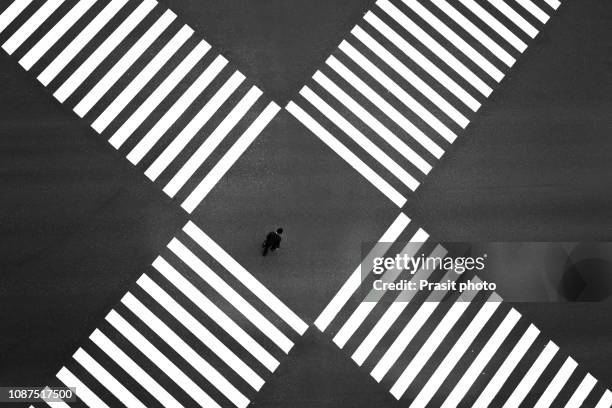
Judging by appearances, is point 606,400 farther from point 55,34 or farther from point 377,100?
point 55,34

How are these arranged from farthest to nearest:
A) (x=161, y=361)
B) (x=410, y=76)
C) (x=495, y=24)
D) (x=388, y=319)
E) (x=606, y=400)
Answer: (x=495, y=24), (x=410, y=76), (x=388, y=319), (x=606, y=400), (x=161, y=361)

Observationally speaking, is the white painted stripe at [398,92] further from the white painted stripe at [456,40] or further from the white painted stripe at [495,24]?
the white painted stripe at [495,24]

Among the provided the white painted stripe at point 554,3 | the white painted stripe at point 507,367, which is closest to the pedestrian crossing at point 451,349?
the white painted stripe at point 507,367

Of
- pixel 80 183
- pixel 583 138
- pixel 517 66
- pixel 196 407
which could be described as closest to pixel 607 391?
pixel 583 138

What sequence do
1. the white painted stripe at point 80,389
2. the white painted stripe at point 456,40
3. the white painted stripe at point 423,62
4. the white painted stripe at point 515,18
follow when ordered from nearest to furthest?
1. the white painted stripe at point 80,389
2. the white painted stripe at point 423,62
3. the white painted stripe at point 456,40
4. the white painted stripe at point 515,18

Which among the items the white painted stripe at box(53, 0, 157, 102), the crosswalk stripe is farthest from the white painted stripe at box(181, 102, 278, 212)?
the crosswalk stripe

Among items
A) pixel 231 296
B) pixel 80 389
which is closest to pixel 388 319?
pixel 231 296

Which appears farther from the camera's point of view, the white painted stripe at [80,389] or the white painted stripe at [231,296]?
the white painted stripe at [231,296]
